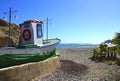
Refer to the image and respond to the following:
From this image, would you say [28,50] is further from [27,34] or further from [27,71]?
[27,71]

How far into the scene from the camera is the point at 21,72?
1395 cm

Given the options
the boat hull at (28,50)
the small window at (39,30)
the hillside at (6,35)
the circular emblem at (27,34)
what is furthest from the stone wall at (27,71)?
the hillside at (6,35)

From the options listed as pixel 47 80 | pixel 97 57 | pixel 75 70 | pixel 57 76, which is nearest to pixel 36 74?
pixel 47 80

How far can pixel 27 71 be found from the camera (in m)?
14.7

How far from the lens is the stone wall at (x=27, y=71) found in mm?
12738

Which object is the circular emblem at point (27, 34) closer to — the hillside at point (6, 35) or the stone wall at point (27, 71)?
the hillside at point (6, 35)

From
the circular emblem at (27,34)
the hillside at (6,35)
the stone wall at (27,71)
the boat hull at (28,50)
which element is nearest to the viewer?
the stone wall at (27,71)

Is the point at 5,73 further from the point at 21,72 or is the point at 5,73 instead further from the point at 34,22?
the point at 34,22

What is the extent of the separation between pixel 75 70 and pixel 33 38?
4680 mm

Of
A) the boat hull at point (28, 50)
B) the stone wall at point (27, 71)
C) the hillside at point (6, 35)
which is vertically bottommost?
the stone wall at point (27, 71)

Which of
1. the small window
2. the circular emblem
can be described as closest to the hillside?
the circular emblem

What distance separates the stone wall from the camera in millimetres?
12738

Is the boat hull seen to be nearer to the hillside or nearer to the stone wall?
the stone wall

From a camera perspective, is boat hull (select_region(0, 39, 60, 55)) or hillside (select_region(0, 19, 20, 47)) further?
hillside (select_region(0, 19, 20, 47))
